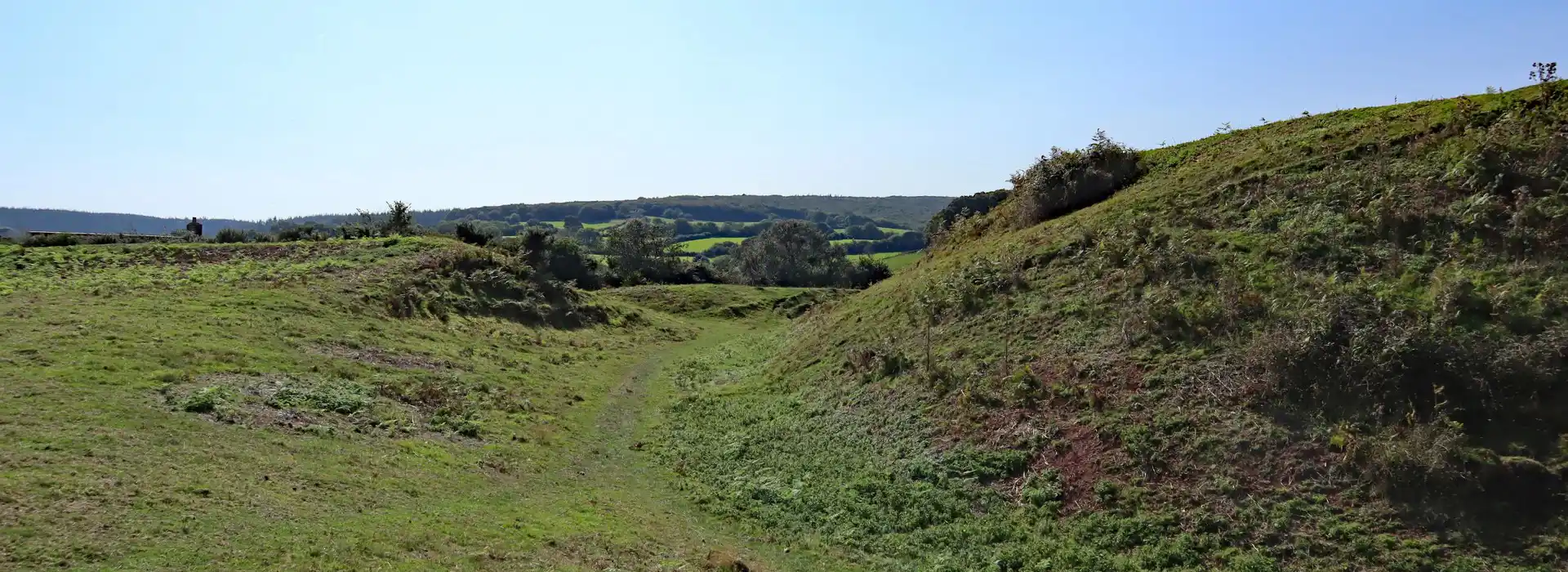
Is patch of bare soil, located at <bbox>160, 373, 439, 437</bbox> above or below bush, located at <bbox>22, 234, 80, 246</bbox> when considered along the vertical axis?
below

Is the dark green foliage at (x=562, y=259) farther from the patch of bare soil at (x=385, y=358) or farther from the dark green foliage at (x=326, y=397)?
the dark green foliage at (x=326, y=397)

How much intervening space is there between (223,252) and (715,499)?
41233mm

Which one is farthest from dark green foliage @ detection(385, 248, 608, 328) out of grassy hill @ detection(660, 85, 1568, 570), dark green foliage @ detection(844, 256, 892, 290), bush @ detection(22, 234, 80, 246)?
dark green foliage @ detection(844, 256, 892, 290)

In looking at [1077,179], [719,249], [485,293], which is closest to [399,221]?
[485,293]

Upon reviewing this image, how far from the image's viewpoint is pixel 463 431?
2069 cm

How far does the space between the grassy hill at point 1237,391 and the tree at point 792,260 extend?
83802 mm

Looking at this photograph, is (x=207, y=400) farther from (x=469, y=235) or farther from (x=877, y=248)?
(x=877, y=248)

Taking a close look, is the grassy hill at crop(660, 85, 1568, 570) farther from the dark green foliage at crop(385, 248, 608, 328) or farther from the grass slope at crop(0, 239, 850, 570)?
the dark green foliage at crop(385, 248, 608, 328)

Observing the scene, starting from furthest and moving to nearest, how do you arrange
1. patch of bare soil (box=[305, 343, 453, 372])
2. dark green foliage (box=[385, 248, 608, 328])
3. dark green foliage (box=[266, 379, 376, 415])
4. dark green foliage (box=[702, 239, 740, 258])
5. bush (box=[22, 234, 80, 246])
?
dark green foliage (box=[702, 239, 740, 258])
bush (box=[22, 234, 80, 246])
dark green foliage (box=[385, 248, 608, 328])
patch of bare soil (box=[305, 343, 453, 372])
dark green foliage (box=[266, 379, 376, 415])

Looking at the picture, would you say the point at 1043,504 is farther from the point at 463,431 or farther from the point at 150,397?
the point at 150,397

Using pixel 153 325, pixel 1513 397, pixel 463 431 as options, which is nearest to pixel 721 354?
pixel 463 431

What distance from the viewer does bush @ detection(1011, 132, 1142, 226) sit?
1312 inches

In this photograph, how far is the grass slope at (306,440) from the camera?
1099 cm

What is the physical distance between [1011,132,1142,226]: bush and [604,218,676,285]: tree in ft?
212
